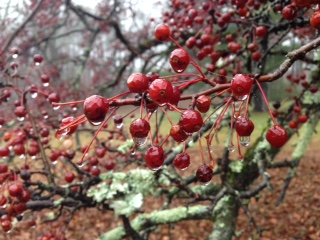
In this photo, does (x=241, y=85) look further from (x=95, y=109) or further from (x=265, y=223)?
(x=265, y=223)

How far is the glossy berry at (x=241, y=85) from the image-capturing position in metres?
0.80

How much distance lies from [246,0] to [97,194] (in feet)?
4.92

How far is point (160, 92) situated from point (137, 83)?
0.06 m

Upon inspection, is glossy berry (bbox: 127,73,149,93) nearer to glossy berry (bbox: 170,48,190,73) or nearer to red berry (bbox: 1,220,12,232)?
glossy berry (bbox: 170,48,190,73)

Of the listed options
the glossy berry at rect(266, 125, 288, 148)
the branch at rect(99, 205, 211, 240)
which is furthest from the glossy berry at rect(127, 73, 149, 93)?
the branch at rect(99, 205, 211, 240)

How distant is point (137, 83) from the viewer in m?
0.78

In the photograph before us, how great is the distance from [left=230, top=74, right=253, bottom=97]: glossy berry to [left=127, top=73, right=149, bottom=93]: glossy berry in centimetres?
21

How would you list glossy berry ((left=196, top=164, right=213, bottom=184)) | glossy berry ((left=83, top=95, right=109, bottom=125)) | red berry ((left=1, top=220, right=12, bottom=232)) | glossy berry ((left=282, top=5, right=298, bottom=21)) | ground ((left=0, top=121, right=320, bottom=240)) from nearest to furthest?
1. glossy berry ((left=83, top=95, right=109, bottom=125))
2. glossy berry ((left=196, top=164, right=213, bottom=184))
3. glossy berry ((left=282, top=5, right=298, bottom=21))
4. red berry ((left=1, top=220, right=12, bottom=232))
5. ground ((left=0, top=121, right=320, bottom=240))

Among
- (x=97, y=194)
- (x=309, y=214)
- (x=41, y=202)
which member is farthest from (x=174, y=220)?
(x=309, y=214)

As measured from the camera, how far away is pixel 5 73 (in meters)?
2.07

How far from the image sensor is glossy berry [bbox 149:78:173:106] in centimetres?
75

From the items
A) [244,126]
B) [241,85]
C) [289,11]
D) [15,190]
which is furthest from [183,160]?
[15,190]

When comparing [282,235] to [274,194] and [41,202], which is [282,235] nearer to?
[274,194]

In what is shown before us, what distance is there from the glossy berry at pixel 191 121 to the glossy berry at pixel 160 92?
85 mm
